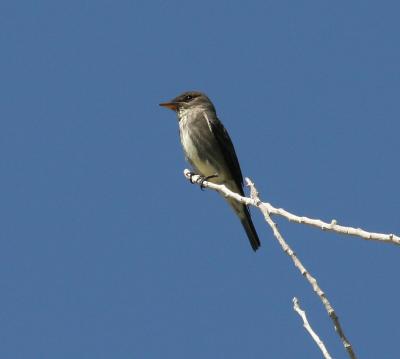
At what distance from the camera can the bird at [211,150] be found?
936 cm

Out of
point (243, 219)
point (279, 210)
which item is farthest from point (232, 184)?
point (279, 210)

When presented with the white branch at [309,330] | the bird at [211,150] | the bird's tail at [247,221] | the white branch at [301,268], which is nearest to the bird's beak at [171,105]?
the bird at [211,150]

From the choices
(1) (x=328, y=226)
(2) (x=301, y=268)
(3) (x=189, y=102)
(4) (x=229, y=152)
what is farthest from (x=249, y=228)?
(2) (x=301, y=268)

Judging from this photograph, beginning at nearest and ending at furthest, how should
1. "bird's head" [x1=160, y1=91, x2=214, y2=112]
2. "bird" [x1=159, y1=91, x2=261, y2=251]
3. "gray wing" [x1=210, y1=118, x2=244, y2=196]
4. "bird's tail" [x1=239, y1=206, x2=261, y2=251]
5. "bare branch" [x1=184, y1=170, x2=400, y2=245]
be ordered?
"bare branch" [x1=184, y1=170, x2=400, y2=245], "bird" [x1=159, y1=91, x2=261, y2=251], "bird's tail" [x1=239, y1=206, x2=261, y2=251], "gray wing" [x1=210, y1=118, x2=244, y2=196], "bird's head" [x1=160, y1=91, x2=214, y2=112]

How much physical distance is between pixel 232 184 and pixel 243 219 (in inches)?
17.8

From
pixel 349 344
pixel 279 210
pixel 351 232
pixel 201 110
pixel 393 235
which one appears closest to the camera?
pixel 349 344

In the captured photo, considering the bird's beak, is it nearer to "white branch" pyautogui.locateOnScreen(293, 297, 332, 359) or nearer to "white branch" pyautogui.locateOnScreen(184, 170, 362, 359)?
"white branch" pyautogui.locateOnScreen(184, 170, 362, 359)

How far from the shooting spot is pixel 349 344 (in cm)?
268

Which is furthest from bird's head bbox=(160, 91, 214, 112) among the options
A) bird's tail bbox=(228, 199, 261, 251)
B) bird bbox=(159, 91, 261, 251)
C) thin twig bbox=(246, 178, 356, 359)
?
thin twig bbox=(246, 178, 356, 359)

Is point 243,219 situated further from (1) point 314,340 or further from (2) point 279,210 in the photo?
(1) point 314,340

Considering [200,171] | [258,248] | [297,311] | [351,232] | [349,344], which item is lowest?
[349,344]

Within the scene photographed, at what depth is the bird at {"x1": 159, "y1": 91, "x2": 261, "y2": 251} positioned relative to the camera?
30.7 feet

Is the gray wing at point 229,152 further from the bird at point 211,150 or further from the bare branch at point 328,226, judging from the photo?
the bare branch at point 328,226

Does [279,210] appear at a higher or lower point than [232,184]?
lower
